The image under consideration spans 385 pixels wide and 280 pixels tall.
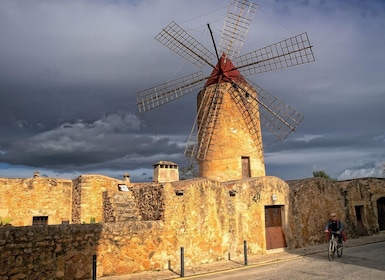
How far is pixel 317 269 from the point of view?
10633 mm

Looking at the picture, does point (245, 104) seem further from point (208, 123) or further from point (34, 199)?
point (34, 199)

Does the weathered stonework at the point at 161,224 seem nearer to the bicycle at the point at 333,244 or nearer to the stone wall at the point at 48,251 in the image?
the stone wall at the point at 48,251

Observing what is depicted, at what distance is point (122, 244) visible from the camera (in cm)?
1118

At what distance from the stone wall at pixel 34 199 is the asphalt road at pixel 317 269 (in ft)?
32.4

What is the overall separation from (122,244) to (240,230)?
5.67m

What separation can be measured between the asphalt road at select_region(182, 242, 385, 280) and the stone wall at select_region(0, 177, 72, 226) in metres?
9.87

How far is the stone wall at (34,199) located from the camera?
1602cm

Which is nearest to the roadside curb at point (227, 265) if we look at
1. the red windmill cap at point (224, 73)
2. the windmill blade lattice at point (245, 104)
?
the windmill blade lattice at point (245, 104)

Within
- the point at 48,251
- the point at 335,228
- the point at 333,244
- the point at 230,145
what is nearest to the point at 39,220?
the point at 48,251

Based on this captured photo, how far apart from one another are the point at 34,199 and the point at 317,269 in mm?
13405

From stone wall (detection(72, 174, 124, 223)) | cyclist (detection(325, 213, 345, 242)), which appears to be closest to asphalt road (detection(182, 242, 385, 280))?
cyclist (detection(325, 213, 345, 242))

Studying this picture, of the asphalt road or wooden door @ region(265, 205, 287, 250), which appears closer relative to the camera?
the asphalt road

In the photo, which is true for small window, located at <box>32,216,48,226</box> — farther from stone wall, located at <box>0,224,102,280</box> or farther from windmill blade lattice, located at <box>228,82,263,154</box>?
windmill blade lattice, located at <box>228,82,263,154</box>

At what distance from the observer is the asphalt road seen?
9516mm
